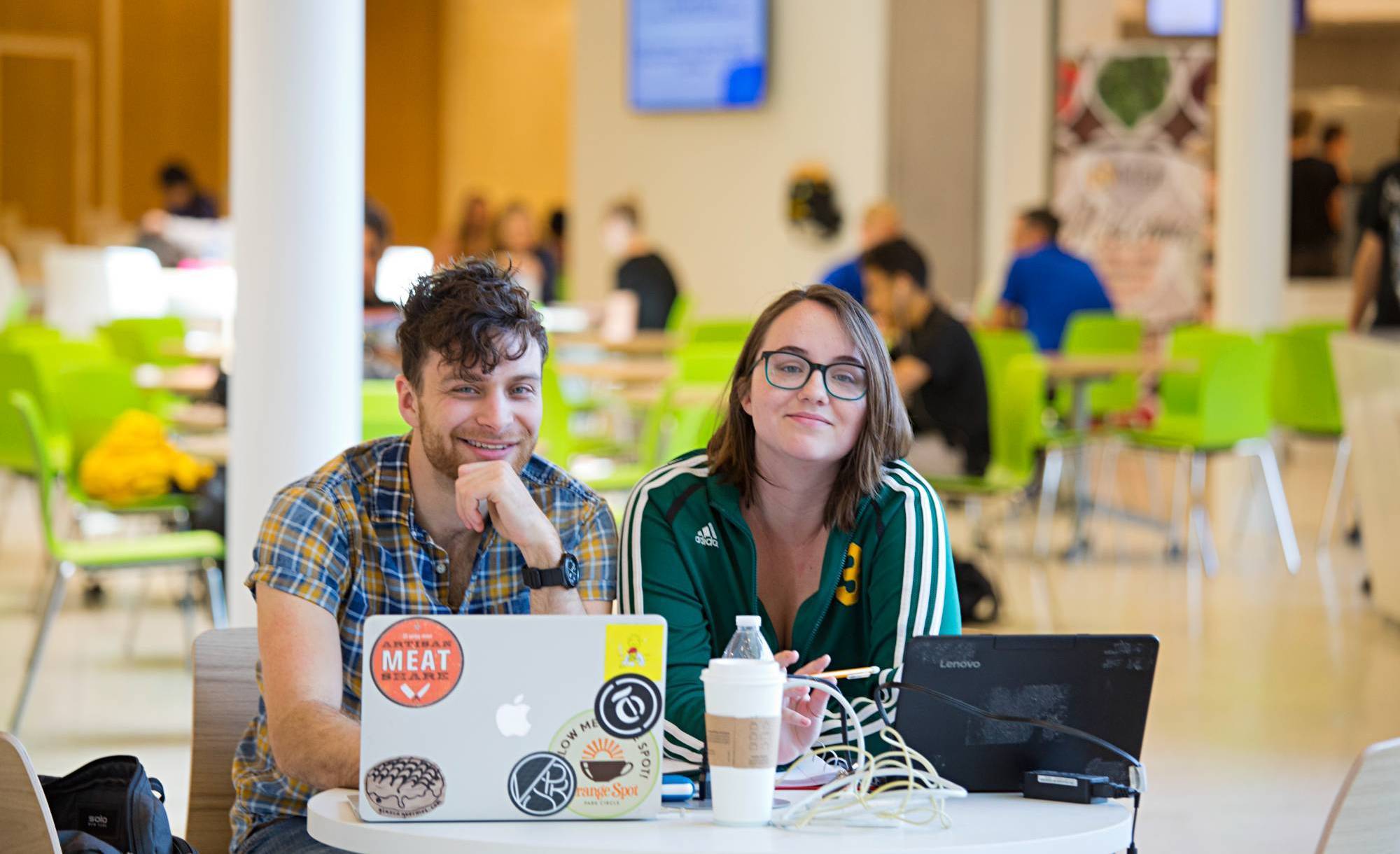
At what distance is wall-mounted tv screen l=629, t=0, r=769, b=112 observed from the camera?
12.0 m

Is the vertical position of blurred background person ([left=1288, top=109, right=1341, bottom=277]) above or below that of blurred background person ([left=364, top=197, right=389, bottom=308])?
above

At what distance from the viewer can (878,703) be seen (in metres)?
1.97

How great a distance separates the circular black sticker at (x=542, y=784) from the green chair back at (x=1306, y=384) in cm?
694

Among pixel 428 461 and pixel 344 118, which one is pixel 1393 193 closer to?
pixel 344 118

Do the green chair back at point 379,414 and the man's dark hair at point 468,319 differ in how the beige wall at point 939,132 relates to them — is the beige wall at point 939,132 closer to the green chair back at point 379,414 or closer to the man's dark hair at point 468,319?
the green chair back at point 379,414

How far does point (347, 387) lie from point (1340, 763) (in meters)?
2.66

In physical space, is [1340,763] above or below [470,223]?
below

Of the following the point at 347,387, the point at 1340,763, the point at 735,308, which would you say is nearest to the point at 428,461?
the point at 347,387

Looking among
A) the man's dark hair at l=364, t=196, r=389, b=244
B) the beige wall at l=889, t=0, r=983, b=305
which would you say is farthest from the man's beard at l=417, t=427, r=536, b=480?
the beige wall at l=889, t=0, r=983, b=305

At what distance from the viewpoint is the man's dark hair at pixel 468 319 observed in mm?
2281

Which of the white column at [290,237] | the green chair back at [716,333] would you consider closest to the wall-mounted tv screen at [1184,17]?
the green chair back at [716,333]

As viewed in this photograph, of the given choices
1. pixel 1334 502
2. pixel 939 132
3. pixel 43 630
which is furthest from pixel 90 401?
pixel 939 132

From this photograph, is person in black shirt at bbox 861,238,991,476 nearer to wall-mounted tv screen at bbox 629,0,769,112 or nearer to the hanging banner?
wall-mounted tv screen at bbox 629,0,769,112

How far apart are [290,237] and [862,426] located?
2.03 meters
